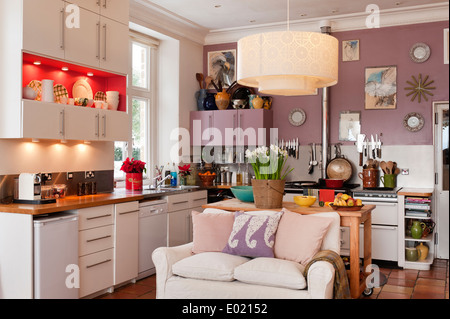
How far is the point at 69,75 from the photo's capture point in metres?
4.93

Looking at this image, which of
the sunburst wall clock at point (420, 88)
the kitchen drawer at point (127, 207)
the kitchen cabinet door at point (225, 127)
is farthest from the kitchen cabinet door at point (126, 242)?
the sunburst wall clock at point (420, 88)

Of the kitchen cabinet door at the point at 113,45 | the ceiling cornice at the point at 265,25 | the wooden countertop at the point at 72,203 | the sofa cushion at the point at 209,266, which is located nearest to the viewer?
the sofa cushion at the point at 209,266

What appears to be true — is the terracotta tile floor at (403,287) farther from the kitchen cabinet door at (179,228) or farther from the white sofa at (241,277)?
the white sofa at (241,277)

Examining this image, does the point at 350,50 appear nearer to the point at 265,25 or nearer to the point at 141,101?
the point at 265,25

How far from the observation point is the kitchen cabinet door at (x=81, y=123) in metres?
4.44

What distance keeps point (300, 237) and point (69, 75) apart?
2.92 m

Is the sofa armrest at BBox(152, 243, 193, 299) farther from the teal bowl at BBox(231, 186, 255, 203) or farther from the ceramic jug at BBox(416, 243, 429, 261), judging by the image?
the ceramic jug at BBox(416, 243, 429, 261)

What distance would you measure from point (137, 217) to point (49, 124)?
1352mm

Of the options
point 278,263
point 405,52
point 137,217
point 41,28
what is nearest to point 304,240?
point 278,263

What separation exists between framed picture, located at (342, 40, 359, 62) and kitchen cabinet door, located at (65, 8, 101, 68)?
11.1ft

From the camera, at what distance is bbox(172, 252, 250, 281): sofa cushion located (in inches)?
140

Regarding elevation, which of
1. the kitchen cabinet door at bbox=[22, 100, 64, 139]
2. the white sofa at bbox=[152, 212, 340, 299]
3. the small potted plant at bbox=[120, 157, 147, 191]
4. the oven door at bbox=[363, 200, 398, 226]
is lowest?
the white sofa at bbox=[152, 212, 340, 299]

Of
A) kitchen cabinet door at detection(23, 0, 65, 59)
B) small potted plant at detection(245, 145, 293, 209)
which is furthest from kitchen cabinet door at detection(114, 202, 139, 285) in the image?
kitchen cabinet door at detection(23, 0, 65, 59)

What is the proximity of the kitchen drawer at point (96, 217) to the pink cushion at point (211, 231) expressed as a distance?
3.17 feet
